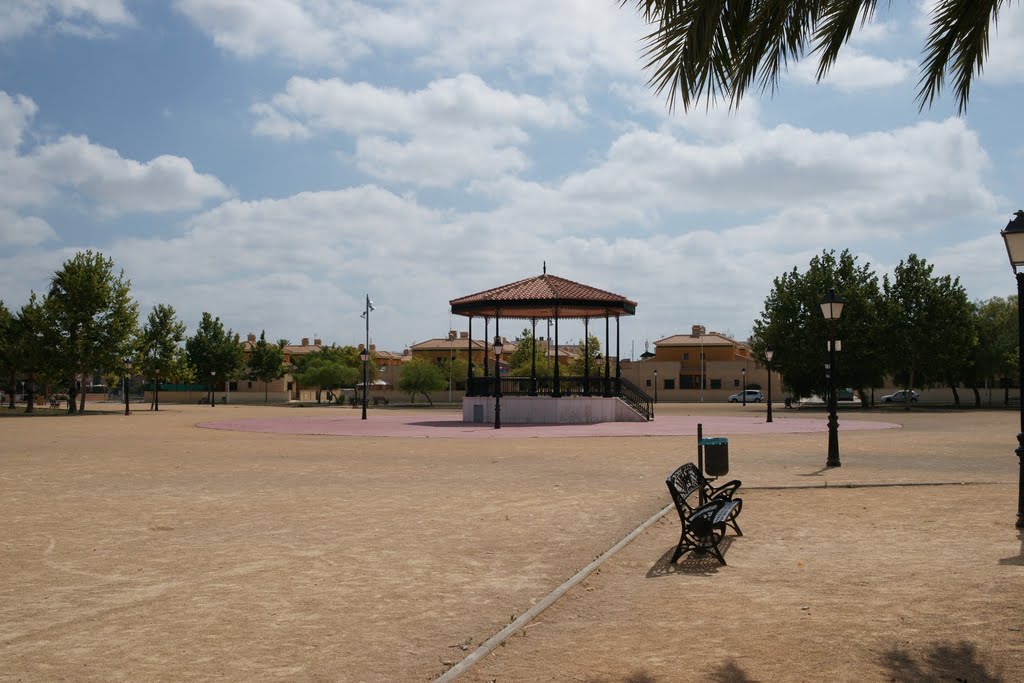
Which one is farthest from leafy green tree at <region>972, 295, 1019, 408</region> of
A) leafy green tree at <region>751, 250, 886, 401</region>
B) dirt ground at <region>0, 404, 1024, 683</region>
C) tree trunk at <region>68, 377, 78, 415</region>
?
tree trunk at <region>68, 377, 78, 415</region>

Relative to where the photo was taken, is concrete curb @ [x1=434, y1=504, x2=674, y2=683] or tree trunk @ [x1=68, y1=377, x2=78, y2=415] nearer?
concrete curb @ [x1=434, y1=504, x2=674, y2=683]

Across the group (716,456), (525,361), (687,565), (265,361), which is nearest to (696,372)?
(525,361)

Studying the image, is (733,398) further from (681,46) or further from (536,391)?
(681,46)

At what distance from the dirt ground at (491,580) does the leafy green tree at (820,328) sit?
51584mm

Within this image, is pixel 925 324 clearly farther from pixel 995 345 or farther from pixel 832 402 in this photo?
pixel 832 402

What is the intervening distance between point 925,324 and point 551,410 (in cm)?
3827

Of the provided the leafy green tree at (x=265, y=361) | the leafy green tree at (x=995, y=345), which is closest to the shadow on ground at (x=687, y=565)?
the leafy green tree at (x=995, y=345)

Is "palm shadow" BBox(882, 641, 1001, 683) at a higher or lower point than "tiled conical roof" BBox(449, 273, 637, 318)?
lower

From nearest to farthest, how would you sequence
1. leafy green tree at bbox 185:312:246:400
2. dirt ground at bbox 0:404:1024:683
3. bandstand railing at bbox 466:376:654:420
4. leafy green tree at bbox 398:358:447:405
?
1. dirt ground at bbox 0:404:1024:683
2. bandstand railing at bbox 466:376:654:420
3. leafy green tree at bbox 398:358:447:405
4. leafy green tree at bbox 185:312:246:400

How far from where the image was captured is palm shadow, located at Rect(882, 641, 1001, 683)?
5219 mm

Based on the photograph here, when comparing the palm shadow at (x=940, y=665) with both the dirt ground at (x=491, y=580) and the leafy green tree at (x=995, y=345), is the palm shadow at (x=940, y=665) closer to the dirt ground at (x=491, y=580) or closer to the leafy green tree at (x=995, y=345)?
the dirt ground at (x=491, y=580)

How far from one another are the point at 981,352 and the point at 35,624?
248 ft

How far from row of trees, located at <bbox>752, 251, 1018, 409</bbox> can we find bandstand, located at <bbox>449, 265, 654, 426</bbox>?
28347 mm

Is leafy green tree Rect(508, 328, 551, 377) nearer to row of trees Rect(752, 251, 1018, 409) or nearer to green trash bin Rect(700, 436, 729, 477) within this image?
row of trees Rect(752, 251, 1018, 409)
